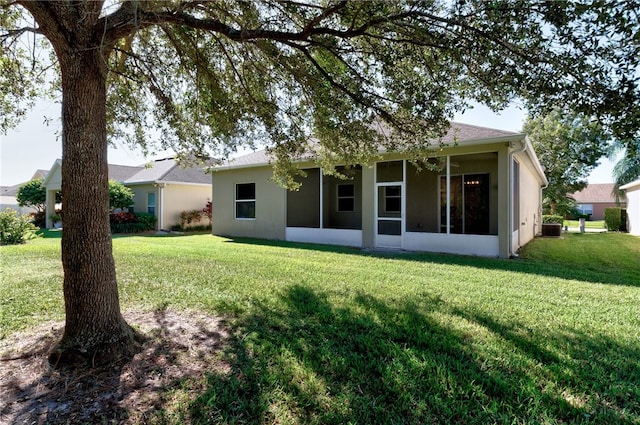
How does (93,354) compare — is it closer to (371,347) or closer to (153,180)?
(371,347)

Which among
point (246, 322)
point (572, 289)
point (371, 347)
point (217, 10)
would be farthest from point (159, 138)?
point (572, 289)

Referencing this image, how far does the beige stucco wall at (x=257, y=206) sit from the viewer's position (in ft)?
44.2

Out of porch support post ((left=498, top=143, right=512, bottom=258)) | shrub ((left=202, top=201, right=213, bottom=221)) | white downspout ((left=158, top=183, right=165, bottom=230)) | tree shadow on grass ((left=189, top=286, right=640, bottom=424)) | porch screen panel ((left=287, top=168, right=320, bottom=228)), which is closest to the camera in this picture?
tree shadow on grass ((left=189, top=286, right=640, bottom=424))

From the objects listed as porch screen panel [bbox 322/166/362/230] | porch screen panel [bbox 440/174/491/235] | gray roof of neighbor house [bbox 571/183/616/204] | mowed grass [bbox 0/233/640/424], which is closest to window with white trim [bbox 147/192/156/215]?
porch screen panel [bbox 322/166/362/230]

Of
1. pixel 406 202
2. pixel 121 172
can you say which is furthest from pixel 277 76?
pixel 121 172

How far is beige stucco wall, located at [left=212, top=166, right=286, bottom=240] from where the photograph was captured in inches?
531

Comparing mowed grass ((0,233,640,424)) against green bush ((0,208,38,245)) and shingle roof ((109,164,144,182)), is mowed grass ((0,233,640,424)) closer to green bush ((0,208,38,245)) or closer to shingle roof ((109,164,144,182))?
green bush ((0,208,38,245))

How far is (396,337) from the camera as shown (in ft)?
12.1

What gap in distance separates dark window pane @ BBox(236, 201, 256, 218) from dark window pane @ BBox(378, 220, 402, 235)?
553 cm

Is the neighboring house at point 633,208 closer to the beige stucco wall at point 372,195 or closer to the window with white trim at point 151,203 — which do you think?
the beige stucco wall at point 372,195

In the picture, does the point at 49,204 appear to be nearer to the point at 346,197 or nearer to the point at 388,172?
the point at 346,197

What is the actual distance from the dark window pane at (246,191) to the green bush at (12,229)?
7317mm

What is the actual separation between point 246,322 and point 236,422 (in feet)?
5.92

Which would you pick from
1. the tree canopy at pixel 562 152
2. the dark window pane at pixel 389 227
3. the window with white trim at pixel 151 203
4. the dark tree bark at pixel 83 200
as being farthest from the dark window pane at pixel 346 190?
the tree canopy at pixel 562 152
